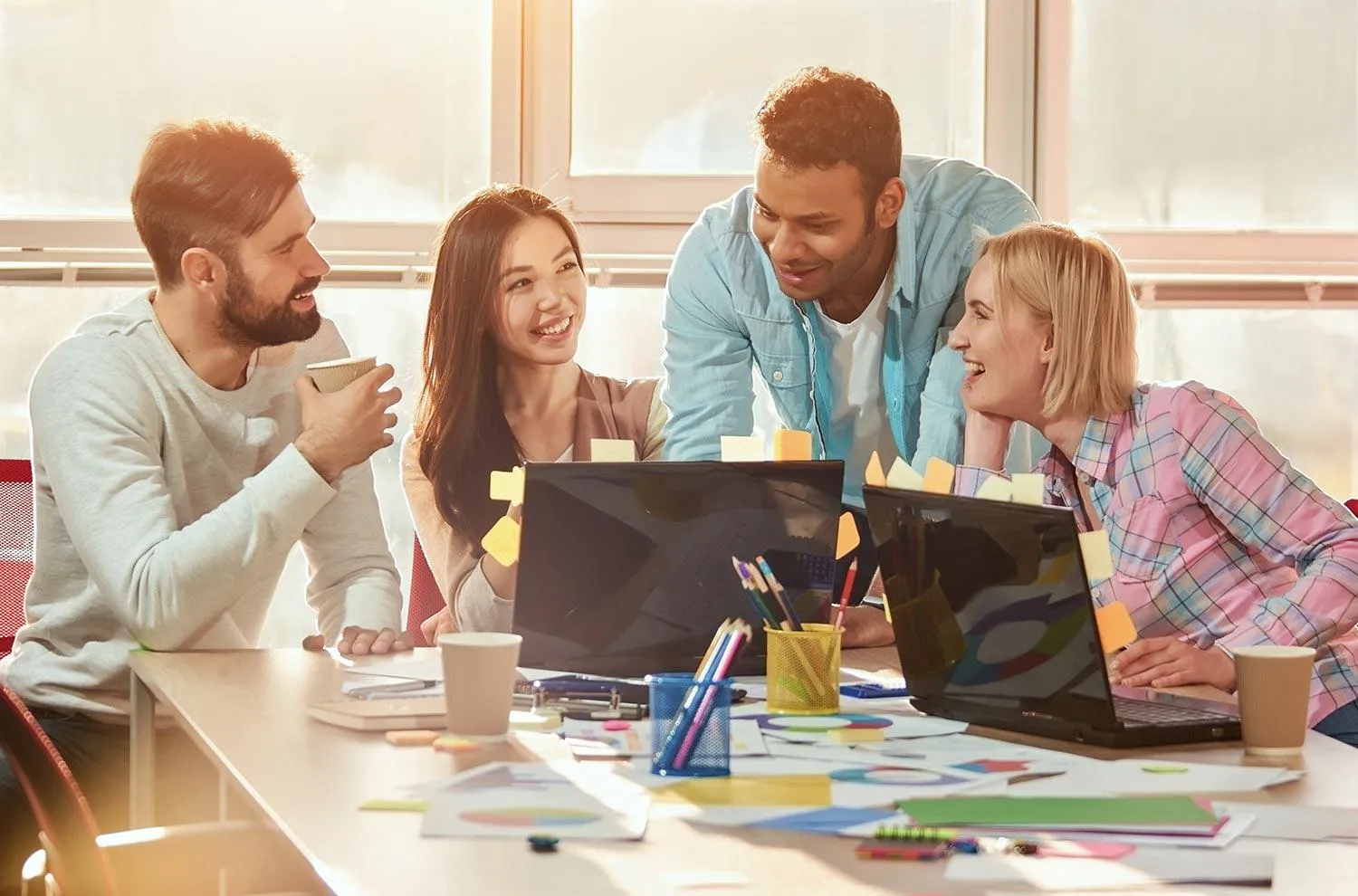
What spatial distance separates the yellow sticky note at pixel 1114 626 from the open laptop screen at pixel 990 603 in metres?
0.07

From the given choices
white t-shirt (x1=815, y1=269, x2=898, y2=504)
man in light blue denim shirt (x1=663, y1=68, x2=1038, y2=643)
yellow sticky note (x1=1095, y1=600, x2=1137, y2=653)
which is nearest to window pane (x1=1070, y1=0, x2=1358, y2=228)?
man in light blue denim shirt (x1=663, y1=68, x2=1038, y2=643)

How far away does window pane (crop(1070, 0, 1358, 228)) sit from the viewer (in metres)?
3.36

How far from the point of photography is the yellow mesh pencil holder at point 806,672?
1539mm

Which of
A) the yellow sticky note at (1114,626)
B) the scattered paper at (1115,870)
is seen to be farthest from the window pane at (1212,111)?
the scattered paper at (1115,870)

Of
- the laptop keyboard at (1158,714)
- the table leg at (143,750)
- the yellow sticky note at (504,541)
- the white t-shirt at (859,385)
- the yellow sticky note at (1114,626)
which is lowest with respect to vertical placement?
the table leg at (143,750)

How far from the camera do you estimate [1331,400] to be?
347cm

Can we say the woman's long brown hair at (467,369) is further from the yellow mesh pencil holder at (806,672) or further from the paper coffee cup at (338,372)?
the yellow mesh pencil holder at (806,672)

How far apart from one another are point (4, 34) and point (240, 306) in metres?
1.27

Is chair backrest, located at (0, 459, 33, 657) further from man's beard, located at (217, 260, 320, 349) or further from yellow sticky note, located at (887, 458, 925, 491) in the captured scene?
yellow sticky note, located at (887, 458, 925, 491)

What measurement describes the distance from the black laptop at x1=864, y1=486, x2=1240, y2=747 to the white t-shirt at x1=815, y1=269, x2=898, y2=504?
0.96 m

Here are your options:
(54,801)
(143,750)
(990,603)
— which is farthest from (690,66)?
(54,801)

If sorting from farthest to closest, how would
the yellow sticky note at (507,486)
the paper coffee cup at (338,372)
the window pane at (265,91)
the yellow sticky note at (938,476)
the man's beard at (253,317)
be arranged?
the window pane at (265,91) < the man's beard at (253,317) < the paper coffee cup at (338,372) < the yellow sticky note at (507,486) < the yellow sticky note at (938,476)

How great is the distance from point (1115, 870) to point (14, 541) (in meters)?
1.90

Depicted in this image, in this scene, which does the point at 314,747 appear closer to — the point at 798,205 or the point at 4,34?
the point at 798,205
